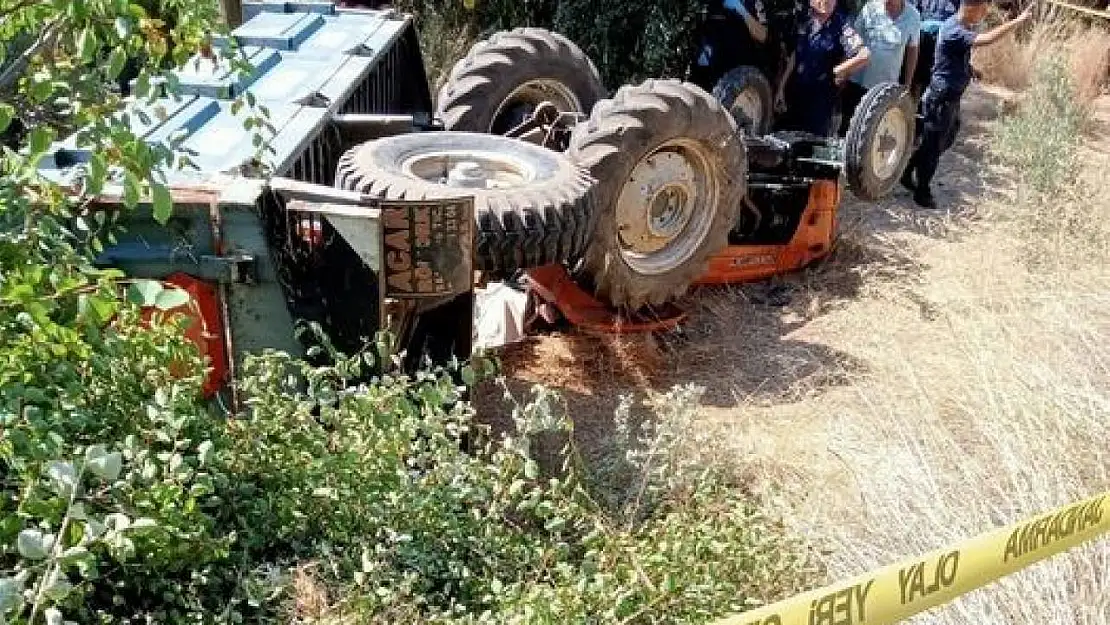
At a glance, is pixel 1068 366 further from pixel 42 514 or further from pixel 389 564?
pixel 42 514

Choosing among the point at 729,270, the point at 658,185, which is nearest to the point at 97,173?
the point at 658,185

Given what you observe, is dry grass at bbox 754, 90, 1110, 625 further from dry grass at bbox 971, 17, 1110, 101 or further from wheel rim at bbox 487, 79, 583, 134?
dry grass at bbox 971, 17, 1110, 101

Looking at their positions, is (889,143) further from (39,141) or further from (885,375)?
(39,141)

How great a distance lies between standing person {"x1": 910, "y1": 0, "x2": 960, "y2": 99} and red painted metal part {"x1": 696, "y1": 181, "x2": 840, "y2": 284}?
6.89 feet

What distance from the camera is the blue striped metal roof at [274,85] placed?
3.76 m

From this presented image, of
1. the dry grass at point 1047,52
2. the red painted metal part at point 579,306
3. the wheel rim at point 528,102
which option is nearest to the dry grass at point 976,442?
the red painted metal part at point 579,306

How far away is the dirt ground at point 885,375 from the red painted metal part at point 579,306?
10 centimetres

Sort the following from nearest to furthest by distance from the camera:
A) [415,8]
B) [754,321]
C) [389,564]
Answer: [389,564]
[754,321]
[415,8]

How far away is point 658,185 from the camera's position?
500cm

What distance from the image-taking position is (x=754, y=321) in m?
5.99

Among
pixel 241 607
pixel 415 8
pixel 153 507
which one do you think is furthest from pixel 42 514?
pixel 415 8

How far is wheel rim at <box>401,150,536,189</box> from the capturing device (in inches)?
170

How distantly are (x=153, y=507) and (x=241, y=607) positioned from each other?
395 mm

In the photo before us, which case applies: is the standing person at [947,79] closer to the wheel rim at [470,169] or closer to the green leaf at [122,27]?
the wheel rim at [470,169]
